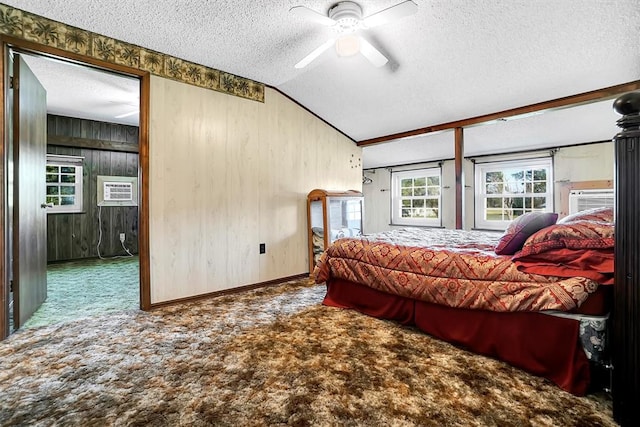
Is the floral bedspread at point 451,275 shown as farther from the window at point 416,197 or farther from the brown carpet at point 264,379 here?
the window at point 416,197

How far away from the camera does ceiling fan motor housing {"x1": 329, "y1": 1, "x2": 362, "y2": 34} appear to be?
2.15m

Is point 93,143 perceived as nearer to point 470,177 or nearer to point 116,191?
point 116,191

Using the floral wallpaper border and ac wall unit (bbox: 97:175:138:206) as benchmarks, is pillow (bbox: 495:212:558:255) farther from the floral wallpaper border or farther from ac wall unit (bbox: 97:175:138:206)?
ac wall unit (bbox: 97:175:138:206)

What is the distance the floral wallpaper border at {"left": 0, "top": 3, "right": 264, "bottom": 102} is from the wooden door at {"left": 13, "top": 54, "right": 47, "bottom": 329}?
10.5 inches

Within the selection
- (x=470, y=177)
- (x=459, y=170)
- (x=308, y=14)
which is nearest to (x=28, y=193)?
(x=308, y=14)

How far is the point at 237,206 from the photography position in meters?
3.35

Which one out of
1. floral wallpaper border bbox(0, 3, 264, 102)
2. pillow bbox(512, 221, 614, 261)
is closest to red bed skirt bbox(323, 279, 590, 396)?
pillow bbox(512, 221, 614, 261)

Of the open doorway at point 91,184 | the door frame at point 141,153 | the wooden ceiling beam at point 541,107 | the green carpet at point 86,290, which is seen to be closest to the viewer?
the door frame at point 141,153

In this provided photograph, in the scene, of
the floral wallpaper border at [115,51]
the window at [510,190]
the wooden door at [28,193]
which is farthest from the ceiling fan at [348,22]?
the window at [510,190]

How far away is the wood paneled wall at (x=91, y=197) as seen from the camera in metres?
4.90

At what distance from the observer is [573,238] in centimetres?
163

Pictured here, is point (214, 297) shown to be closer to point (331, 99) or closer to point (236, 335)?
point (236, 335)

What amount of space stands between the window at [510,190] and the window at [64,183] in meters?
6.70

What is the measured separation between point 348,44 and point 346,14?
0.20m
